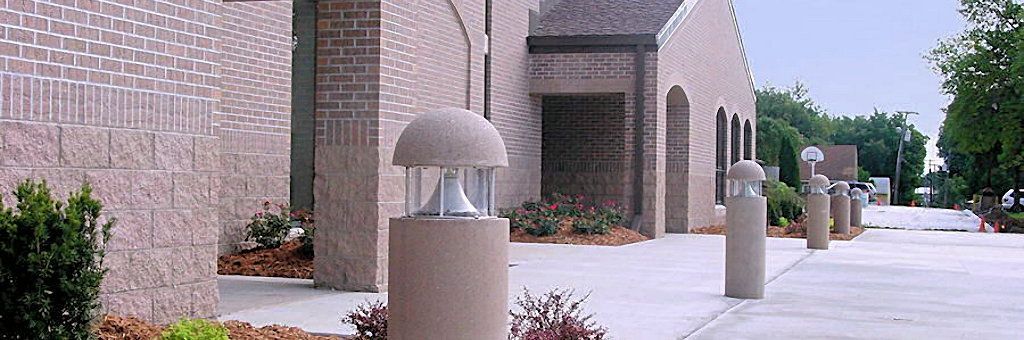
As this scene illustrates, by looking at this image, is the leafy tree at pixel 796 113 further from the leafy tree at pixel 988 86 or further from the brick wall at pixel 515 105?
the brick wall at pixel 515 105

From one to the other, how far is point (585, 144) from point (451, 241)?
20.7 m

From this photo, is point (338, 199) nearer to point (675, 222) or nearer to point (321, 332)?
point (321, 332)

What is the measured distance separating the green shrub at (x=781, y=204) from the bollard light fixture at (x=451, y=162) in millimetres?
26300

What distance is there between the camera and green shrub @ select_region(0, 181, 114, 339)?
16.9 feet

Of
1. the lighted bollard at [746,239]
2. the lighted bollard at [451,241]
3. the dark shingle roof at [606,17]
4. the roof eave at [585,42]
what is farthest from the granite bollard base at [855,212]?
the lighted bollard at [451,241]

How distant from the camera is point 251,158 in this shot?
47.0 feet

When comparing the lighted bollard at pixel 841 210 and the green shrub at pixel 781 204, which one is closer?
the lighted bollard at pixel 841 210

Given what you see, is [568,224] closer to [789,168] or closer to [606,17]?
[606,17]

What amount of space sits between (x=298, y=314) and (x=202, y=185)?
186 cm

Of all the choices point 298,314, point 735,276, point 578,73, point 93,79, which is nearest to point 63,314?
point 93,79

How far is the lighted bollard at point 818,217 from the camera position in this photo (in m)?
21.5

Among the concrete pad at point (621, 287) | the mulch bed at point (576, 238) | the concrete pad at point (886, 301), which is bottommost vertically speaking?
the concrete pad at point (886, 301)

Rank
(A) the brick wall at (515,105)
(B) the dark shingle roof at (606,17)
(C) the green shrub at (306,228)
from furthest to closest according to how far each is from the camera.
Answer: (B) the dark shingle roof at (606,17), (A) the brick wall at (515,105), (C) the green shrub at (306,228)

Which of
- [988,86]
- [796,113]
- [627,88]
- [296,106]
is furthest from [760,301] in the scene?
[796,113]
